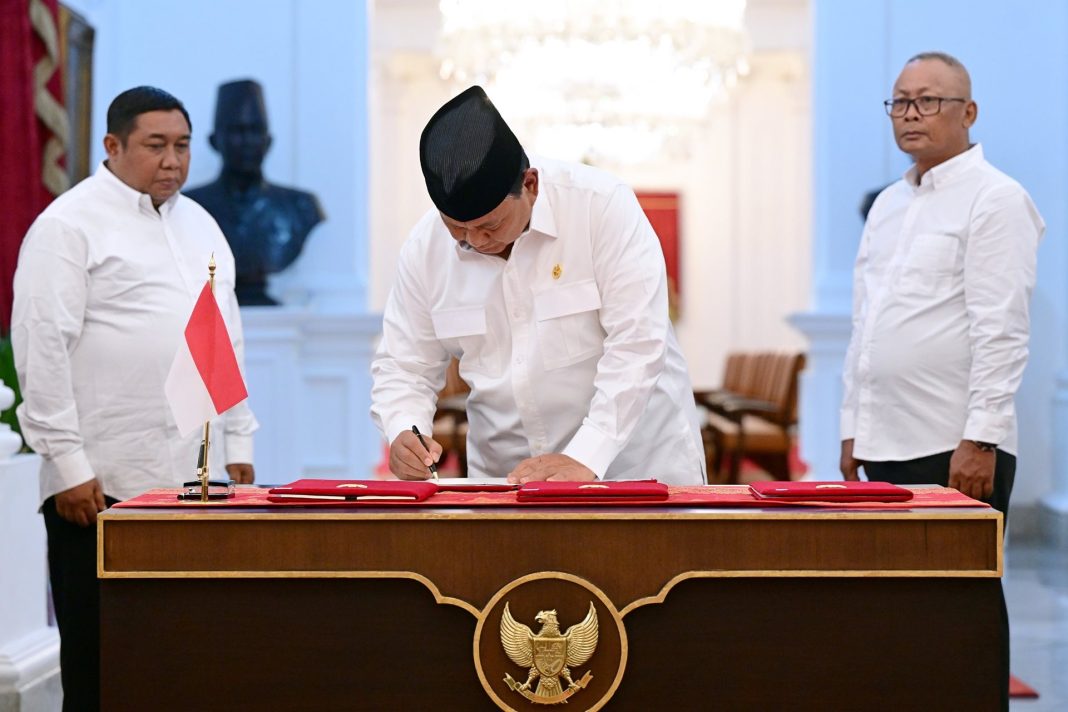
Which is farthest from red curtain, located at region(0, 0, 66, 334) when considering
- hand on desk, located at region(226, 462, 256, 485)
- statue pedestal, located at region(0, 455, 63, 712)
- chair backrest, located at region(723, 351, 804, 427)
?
chair backrest, located at region(723, 351, 804, 427)

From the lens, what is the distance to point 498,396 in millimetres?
2734

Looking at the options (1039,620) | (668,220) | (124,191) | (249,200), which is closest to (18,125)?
(249,200)

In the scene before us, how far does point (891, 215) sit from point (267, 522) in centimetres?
210

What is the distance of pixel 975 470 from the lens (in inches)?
123

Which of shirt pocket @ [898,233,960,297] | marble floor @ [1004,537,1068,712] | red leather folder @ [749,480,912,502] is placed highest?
shirt pocket @ [898,233,960,297]

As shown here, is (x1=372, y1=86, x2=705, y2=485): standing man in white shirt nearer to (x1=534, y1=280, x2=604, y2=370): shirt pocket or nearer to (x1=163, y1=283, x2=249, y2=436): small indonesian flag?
(x1=534, y1=280, x2=604, y2=370): shirt pocket

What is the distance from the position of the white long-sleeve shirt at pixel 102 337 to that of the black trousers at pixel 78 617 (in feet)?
0.46

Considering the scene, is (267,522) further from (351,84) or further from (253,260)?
(351,84)

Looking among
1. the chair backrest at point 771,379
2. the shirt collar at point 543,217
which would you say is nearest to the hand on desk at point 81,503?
the shirt collar at point 543,217

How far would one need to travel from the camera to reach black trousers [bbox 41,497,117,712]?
113 inches

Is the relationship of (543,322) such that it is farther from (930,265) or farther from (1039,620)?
(1039,620)

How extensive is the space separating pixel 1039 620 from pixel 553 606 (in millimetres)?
3326

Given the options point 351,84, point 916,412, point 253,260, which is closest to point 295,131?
point 351,84

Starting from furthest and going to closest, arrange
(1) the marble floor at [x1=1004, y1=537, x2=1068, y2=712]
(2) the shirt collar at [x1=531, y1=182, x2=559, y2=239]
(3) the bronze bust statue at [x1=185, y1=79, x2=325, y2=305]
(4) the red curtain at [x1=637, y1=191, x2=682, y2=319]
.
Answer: (4) the red curtain at [x1=637, y1=191, x2=682, y2=319] < (3) the bronze bust statue at [x1=185, y1=79, x2=325, y2=305] < (1) the marble floor at [x1=1004, y1=537, x2=1068, y2=712] < (2) the shirt collar at [x1=531, y1=182, x2=559, y2=239]
